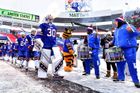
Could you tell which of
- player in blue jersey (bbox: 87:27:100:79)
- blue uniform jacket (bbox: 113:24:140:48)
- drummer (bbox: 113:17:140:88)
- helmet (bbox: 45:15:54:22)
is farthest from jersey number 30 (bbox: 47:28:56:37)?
blue uniform jacket (bbox: 113:24:140:48)

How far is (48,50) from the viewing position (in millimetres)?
9070

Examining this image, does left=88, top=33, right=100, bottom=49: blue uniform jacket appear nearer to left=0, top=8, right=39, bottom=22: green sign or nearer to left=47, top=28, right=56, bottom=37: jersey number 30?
left=47, top=28, right=56, bottom=37: jersey number 30

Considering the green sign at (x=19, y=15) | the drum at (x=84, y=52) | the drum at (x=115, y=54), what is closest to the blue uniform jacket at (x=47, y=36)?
the drum at (x=84, y=52)

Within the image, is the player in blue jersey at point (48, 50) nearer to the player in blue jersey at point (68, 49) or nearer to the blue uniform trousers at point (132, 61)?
the blue uniform trousers at point (132, 61)

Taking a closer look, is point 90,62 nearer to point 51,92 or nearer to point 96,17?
point 51,92

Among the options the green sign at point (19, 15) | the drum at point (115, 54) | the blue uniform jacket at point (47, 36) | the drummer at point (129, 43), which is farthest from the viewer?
the green sign at point (19, 15)

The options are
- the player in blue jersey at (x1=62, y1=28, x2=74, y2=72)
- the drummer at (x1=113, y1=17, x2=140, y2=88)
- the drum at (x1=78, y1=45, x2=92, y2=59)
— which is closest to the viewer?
the drummer at (x1=113, y1=17, x2=140, y2=88)

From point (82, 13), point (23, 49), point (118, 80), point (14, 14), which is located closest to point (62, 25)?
point (82, 13)

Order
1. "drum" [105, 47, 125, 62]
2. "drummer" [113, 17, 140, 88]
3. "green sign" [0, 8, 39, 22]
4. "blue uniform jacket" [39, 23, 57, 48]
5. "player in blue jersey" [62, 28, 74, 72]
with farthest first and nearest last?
"green sign" [0, 8, 39, 22] < "player in blue jersey" [62, 28, 74, 72] < "blue uniform jacket" [39, 23, 57, 48] < "drum" [105, 47, 125, 62] < "drummer" [113, 17, 140, 88]

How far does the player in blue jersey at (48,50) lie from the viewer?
8.99 metres

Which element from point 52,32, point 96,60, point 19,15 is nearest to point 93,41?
point 96,60

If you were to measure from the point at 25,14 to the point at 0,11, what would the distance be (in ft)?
24.9

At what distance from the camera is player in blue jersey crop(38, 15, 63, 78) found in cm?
899

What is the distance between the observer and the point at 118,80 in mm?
8148
